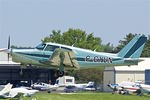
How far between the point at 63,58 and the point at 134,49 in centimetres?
913

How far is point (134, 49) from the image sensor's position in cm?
5631

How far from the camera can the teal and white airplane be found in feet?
159

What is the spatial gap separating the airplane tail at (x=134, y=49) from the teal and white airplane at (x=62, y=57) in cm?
18

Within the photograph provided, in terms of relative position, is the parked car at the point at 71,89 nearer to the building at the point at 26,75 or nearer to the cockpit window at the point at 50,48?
the building at the point at 26,75

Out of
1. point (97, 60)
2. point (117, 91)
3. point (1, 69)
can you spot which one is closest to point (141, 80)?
point (117, 91)

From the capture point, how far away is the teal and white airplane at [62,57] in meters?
48.5

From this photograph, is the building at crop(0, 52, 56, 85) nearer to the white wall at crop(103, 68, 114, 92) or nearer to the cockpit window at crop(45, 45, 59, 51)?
the white wall at crop(103, 68, 114, 92)

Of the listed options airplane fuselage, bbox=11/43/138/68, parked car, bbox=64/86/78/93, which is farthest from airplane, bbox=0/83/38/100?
airplane fuselage, bbox=11/43/138/68

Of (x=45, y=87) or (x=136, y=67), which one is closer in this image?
(x=45, y=87)

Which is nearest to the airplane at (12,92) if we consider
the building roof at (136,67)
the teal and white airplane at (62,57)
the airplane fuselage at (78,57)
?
the teal and white airplane at (62,57)

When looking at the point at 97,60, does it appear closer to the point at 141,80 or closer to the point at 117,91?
the point at 117,91

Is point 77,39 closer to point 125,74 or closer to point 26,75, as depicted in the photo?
point 26,75

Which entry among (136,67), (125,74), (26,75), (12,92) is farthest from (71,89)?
(12,92)

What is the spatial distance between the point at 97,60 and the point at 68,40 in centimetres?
7541
